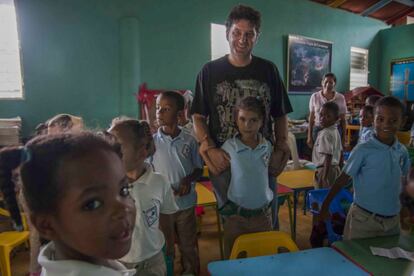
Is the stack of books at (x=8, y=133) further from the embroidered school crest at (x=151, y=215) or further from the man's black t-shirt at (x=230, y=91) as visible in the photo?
the embroidered school crest at (x=151, y=215)

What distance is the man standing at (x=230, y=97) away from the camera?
1.67m

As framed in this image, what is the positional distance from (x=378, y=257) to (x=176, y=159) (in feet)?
4.14

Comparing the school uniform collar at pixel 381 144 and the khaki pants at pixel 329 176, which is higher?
the school uniform collar at pixel 381 144

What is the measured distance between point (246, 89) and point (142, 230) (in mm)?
896

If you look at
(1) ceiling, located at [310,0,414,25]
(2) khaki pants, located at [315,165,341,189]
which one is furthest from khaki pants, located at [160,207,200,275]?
(1) ceiling, located at [310,0,414,25]

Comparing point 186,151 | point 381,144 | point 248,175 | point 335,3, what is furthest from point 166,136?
point 335,3

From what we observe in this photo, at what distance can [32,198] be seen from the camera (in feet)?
2.10

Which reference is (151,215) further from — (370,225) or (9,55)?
(9,55)

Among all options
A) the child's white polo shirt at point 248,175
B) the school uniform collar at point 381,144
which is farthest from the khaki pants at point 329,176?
the child's white polo shirt at point 248,175

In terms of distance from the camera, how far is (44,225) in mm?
653

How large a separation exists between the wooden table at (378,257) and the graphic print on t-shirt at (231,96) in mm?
767

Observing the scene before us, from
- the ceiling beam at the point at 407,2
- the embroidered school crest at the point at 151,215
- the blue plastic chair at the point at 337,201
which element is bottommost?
the blue plastic chair at the point at 337,201

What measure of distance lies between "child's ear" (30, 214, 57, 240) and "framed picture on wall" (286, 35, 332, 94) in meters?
5.51

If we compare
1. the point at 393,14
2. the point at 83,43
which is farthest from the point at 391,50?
the point at 83,43
